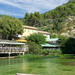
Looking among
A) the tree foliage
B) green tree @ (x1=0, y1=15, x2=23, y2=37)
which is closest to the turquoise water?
the tree foliage

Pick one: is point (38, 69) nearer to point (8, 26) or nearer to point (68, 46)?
point (68, 46)

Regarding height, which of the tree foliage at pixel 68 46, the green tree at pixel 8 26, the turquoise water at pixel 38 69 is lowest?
the turquoise water at pixel 38 69

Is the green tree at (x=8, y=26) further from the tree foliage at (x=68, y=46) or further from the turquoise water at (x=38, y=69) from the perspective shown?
the turquoise water at (x=38, y=69)

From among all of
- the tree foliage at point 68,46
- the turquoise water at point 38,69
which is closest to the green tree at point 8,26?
the tree foliage at point 68,46

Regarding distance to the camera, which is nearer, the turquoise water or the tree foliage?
the turquoise water

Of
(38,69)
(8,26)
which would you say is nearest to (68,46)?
(8,26)

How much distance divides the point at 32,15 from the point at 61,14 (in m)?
45.4

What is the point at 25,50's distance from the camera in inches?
1425

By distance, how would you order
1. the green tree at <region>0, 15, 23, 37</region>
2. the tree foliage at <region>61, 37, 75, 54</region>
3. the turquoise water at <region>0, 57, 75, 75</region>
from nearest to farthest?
the turquoise water at <region>0, 57, 75, 75</region> < the tree foliage at <region>61, 37, 75, 54</region> < the green tree at <region>0, 15, 23, 37</region>

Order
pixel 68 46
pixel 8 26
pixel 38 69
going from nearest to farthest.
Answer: pixel 38 69 < pixel 68 46 < pixel 8 26

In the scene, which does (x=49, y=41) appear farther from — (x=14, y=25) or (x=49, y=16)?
(x=49, y=16)

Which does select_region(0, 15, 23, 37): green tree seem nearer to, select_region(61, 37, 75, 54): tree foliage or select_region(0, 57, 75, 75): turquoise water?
select_region(61, 37, 75, 54): tree foliage

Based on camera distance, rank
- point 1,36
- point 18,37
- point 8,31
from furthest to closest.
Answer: point 18,37, point 1,36, point 8,31

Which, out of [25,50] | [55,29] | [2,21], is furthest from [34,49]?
[55,29]
